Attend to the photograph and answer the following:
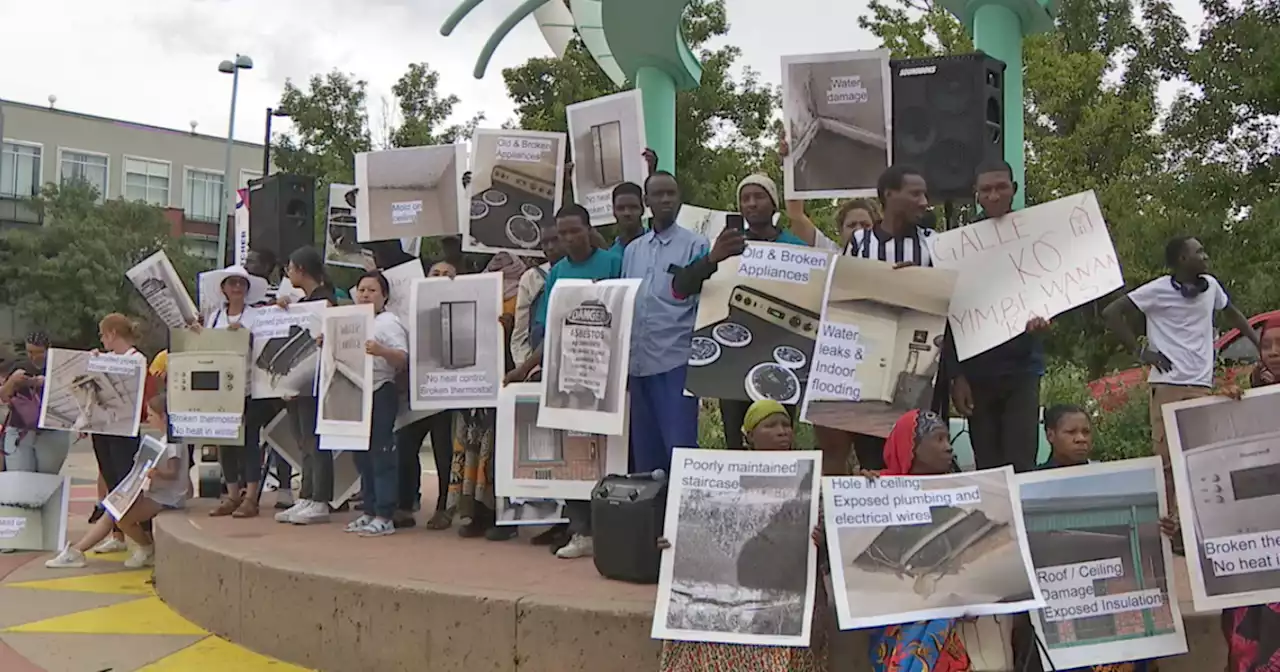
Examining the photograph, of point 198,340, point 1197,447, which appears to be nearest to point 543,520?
point 198,340

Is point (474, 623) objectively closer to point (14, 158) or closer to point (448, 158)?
point (448, 158)

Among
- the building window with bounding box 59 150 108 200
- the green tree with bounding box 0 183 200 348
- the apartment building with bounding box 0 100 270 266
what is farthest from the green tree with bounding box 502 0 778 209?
the building window with bounding box 59 150 108 200

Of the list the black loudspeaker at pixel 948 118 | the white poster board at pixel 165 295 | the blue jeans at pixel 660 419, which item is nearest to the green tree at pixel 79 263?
the white poster board at pixel 165 295

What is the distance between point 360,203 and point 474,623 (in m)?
3.74

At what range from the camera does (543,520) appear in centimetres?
595

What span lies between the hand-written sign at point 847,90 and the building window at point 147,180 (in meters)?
46.8

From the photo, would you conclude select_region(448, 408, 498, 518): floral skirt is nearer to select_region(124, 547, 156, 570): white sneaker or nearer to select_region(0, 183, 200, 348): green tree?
select_region(124, 547, 156, 570): white sneaker

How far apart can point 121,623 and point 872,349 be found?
4.09m

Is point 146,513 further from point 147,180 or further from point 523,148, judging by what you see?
point 147,180

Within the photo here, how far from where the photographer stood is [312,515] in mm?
6770

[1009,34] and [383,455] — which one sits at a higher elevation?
[1009,34]

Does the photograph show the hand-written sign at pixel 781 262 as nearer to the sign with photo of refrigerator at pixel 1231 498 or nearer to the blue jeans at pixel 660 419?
the blue jeans at pixel 660 419

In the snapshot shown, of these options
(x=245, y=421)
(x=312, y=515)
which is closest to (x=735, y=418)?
(x=312, y=515)

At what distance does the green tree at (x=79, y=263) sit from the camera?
35.6 meters
